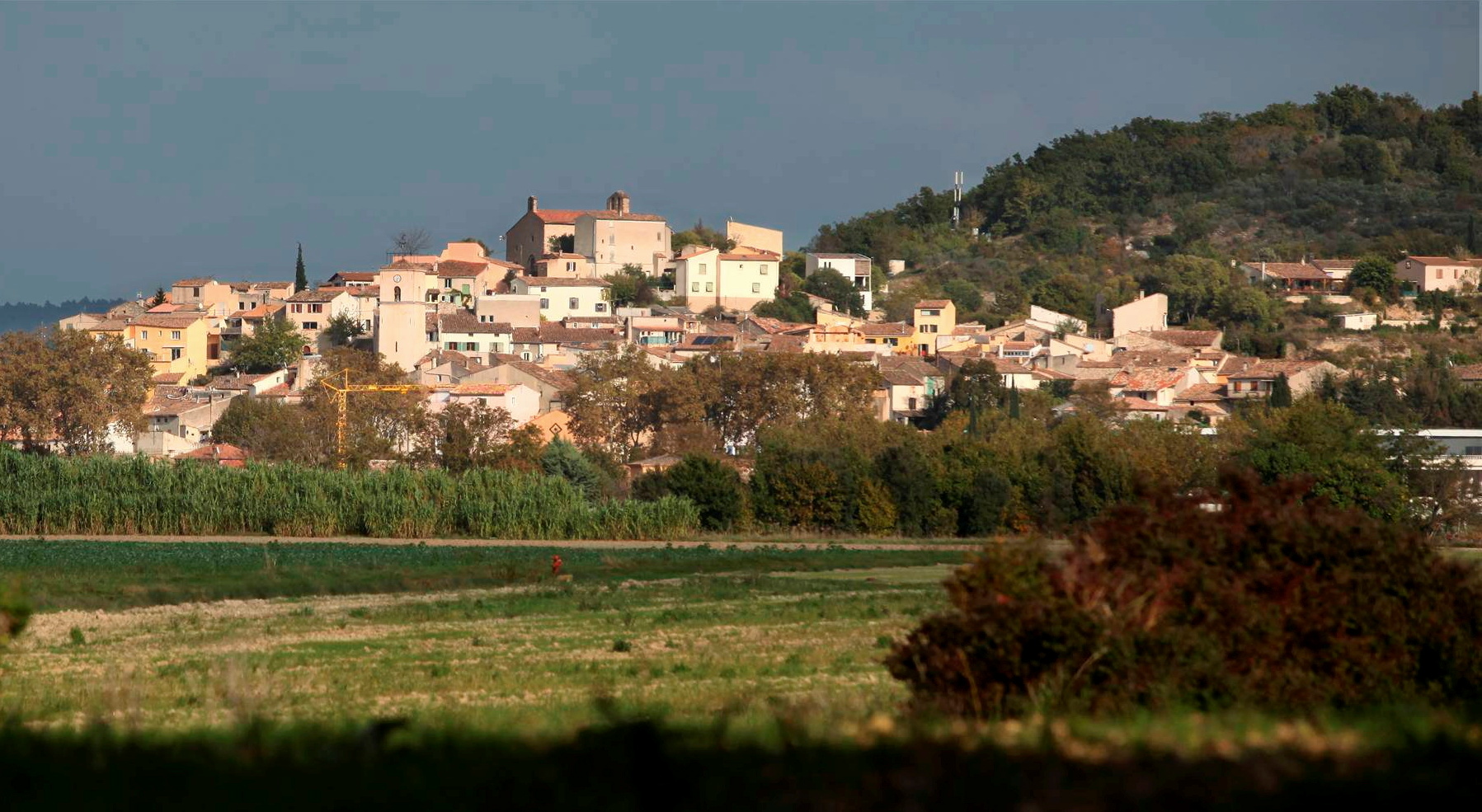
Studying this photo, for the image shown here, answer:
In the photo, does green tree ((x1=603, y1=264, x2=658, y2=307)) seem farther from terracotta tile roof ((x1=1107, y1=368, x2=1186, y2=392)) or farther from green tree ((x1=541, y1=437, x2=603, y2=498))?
green tree ((x1=541, y1=437, x2=603, y2=498))

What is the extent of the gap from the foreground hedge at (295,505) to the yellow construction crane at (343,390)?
48.0 ft

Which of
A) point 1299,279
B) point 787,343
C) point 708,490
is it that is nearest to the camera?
point 708,490

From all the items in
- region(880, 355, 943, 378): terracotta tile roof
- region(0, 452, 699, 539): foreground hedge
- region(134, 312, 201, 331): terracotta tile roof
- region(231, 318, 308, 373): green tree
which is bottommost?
region(0, 452, 699, 539): foreground hedge

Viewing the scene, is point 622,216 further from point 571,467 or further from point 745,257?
point 571,467

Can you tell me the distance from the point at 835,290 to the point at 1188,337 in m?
27.5

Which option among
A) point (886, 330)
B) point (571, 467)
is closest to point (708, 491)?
point (571, 467)

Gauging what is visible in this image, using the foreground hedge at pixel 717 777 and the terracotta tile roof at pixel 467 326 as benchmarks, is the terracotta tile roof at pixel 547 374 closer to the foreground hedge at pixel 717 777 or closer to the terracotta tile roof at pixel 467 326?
the terracotta tile roof at pixel 467 326

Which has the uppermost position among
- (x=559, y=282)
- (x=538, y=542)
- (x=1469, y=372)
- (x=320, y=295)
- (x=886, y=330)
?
(x=559, y=282)

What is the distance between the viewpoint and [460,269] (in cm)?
12288

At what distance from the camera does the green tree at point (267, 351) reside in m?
106

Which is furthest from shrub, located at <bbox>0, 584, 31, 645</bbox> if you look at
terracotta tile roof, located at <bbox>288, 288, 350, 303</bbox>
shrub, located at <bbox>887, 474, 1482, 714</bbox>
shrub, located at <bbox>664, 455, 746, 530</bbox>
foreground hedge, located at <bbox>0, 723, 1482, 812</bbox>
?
terracotta tile roof, located at <bbox>288, 288, 350, 303</bbox>

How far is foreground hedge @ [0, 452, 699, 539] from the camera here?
53.5m

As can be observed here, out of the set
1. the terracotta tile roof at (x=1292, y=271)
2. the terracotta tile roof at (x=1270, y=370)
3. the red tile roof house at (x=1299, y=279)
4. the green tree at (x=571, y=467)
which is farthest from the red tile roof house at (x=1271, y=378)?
the green tree at (x=571, y=467)

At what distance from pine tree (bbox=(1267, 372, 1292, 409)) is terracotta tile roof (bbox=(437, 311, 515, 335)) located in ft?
143
